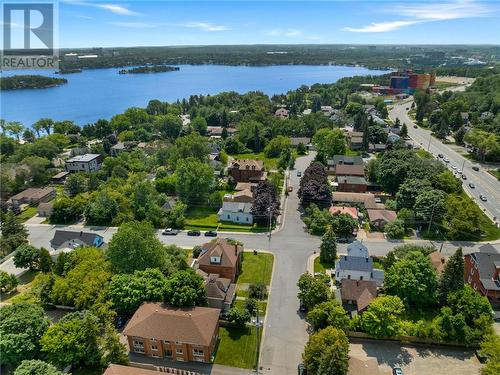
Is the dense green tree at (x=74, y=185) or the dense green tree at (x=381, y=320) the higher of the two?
the dense green tree at (x=74, y=185)

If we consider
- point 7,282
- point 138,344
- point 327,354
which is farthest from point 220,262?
point 7,282

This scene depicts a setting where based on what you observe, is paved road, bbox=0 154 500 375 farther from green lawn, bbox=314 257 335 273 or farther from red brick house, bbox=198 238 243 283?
red brick house, bbox=198 238 243 283

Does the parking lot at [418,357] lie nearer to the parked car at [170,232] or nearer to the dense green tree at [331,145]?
the parked car at [170,232]

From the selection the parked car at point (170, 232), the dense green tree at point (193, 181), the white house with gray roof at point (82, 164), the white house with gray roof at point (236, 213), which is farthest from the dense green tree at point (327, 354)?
the white house with gray roof at point (82, 164)

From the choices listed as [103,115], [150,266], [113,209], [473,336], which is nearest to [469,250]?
[473,336]

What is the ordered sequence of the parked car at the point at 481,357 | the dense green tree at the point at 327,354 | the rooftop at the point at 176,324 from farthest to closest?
the parked car at the point at 481,357 < the rooftop at the point at 176,324 < the dense green tree at the point at 327,354

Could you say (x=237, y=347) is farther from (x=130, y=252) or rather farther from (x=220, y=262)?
(x=130, y=252)
